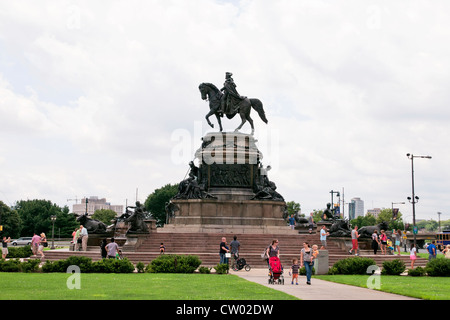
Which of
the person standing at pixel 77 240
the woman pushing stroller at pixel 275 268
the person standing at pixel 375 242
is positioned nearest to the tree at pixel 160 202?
the person standing at pixel 77 240

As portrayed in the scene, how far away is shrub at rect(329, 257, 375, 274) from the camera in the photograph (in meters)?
23.5

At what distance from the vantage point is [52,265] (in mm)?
22766

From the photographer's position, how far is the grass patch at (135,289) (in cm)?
1366

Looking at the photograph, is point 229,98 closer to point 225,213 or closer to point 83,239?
point 225,213

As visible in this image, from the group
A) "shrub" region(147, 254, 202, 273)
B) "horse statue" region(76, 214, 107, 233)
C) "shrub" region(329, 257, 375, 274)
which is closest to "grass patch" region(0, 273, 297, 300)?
"shrub" region(147, 254, 202, 273)

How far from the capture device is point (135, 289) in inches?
613

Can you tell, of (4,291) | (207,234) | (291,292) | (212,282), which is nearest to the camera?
(4,291)

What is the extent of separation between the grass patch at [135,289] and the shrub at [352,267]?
18.8ft

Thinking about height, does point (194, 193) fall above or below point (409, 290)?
above
